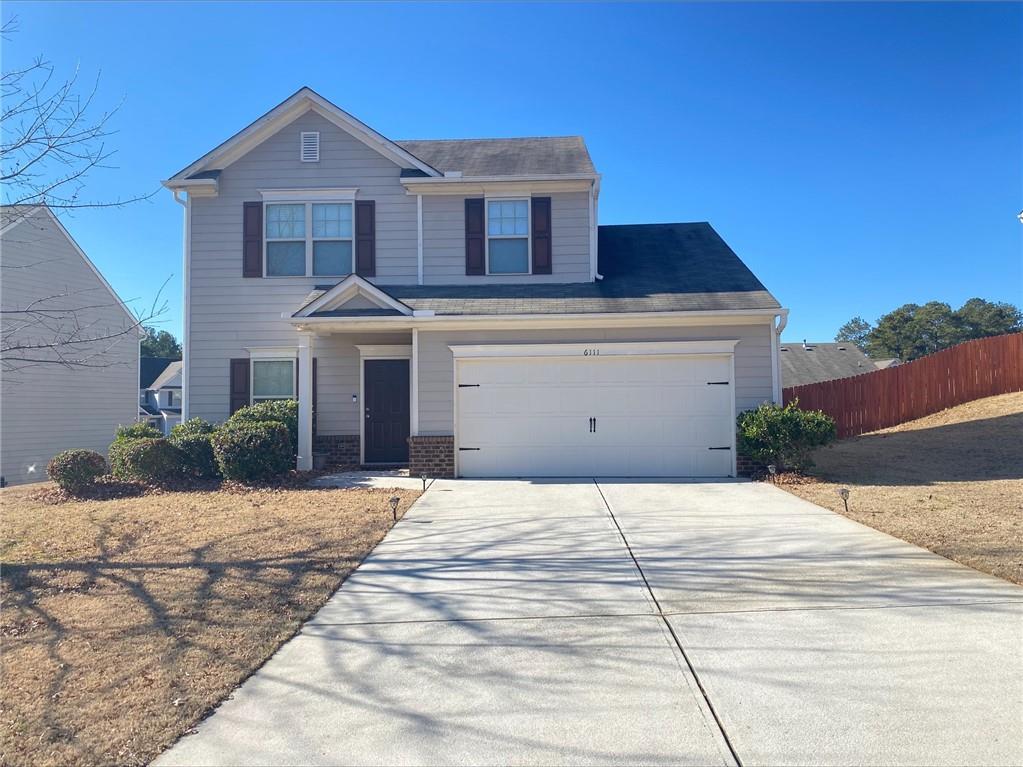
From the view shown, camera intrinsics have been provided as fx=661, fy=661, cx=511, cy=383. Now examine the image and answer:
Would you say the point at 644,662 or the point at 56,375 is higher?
the point at 56,375

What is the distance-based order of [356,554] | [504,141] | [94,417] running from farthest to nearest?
[94,417]
[504,141]
[356,554]

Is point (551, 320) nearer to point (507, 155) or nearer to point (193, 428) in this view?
point (507, 155)

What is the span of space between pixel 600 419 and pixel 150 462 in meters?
7.66

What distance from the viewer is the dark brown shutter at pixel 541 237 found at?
533 inches

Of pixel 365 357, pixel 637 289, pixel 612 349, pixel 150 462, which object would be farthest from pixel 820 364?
pixel 150 462

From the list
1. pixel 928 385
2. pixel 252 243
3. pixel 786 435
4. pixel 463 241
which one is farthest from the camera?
pixel 928 385

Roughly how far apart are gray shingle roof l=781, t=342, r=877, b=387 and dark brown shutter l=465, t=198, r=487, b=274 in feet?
77.7

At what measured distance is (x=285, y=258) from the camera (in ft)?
45.4

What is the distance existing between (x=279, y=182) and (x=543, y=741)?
1327 centimetres

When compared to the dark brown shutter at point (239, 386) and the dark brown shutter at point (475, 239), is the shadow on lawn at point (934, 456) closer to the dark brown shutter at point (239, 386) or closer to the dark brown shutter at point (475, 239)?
the dark brown shutter at point (475, 239)

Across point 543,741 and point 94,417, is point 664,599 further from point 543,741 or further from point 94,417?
point 94,417

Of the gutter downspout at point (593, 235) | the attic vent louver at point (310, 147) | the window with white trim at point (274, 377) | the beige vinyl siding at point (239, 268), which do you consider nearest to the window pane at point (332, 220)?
the beige vinyl siding at point (239, 268)

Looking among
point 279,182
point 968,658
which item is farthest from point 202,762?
point 279,182

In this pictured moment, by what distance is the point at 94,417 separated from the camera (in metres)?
20.0
